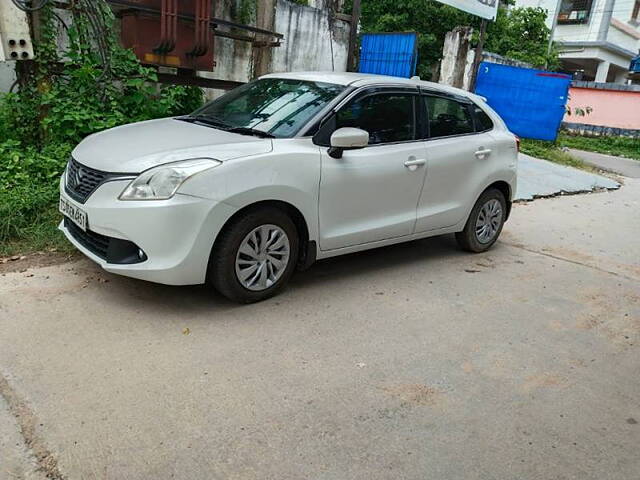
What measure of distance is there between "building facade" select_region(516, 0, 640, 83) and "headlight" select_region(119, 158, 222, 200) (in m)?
26.3

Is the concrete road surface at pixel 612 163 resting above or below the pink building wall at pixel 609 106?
below

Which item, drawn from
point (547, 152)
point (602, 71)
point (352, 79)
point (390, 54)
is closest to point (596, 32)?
point (602, 71)

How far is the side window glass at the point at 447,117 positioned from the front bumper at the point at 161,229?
217 centimetres

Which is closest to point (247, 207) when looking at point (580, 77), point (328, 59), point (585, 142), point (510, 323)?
point (510, 323)

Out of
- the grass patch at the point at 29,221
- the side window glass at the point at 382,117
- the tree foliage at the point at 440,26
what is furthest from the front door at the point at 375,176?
the tree foliage at the point at 440,26

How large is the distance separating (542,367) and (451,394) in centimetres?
76

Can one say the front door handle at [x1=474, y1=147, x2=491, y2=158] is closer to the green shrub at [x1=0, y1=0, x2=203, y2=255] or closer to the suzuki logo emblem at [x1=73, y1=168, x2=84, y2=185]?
the suzuki logo emblem at [x1=73, y1=168, x2=84, y2=185]

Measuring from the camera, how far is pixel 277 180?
374 cm

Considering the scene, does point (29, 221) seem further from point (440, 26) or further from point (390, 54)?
point (440, 26)

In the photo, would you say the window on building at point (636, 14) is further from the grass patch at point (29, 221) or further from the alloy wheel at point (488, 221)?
the grass patch at point (29, 221)

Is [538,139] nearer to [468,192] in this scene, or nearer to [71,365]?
[468,192]

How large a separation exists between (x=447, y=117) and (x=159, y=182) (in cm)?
276

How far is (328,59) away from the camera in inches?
368

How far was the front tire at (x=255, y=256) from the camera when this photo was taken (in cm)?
364
